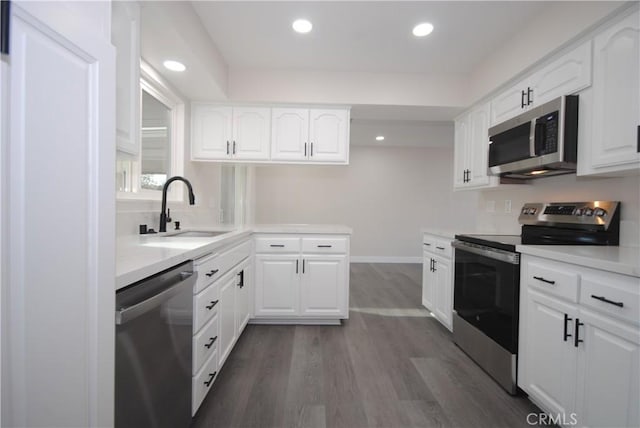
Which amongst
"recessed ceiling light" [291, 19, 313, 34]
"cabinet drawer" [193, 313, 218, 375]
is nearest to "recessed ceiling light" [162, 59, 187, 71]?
"recessed ceiling light" [291, 19, 313, 34]

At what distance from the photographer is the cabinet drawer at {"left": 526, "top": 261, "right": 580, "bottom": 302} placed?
55.4 inches

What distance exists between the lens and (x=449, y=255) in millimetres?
2639

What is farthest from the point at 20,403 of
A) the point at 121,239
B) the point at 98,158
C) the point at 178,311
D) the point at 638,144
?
the point at 638,144

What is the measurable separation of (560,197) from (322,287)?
203 cm

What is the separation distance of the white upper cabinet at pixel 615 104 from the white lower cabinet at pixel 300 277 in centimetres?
188

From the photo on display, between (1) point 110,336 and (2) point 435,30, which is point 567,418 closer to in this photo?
(1) point 110,336

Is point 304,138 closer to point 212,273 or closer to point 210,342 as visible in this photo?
point 212,273

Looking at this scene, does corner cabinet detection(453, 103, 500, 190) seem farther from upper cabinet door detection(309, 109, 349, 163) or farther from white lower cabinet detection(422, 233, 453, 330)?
upper cabinet door detection(309, 109, 349, 163)

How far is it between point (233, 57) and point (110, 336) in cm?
273

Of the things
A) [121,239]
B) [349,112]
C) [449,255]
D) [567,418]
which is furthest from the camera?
[349,112]

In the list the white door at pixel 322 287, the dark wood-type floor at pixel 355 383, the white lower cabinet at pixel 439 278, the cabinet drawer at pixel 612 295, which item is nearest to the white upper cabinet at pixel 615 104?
the cabinet drawer at pixel 612 295

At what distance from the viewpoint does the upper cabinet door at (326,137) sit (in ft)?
10.1

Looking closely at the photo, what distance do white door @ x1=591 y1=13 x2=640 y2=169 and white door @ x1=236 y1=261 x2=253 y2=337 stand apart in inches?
95.5

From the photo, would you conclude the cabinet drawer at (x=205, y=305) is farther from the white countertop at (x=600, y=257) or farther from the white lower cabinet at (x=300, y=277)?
the white countertop at (x=600, y=257)
